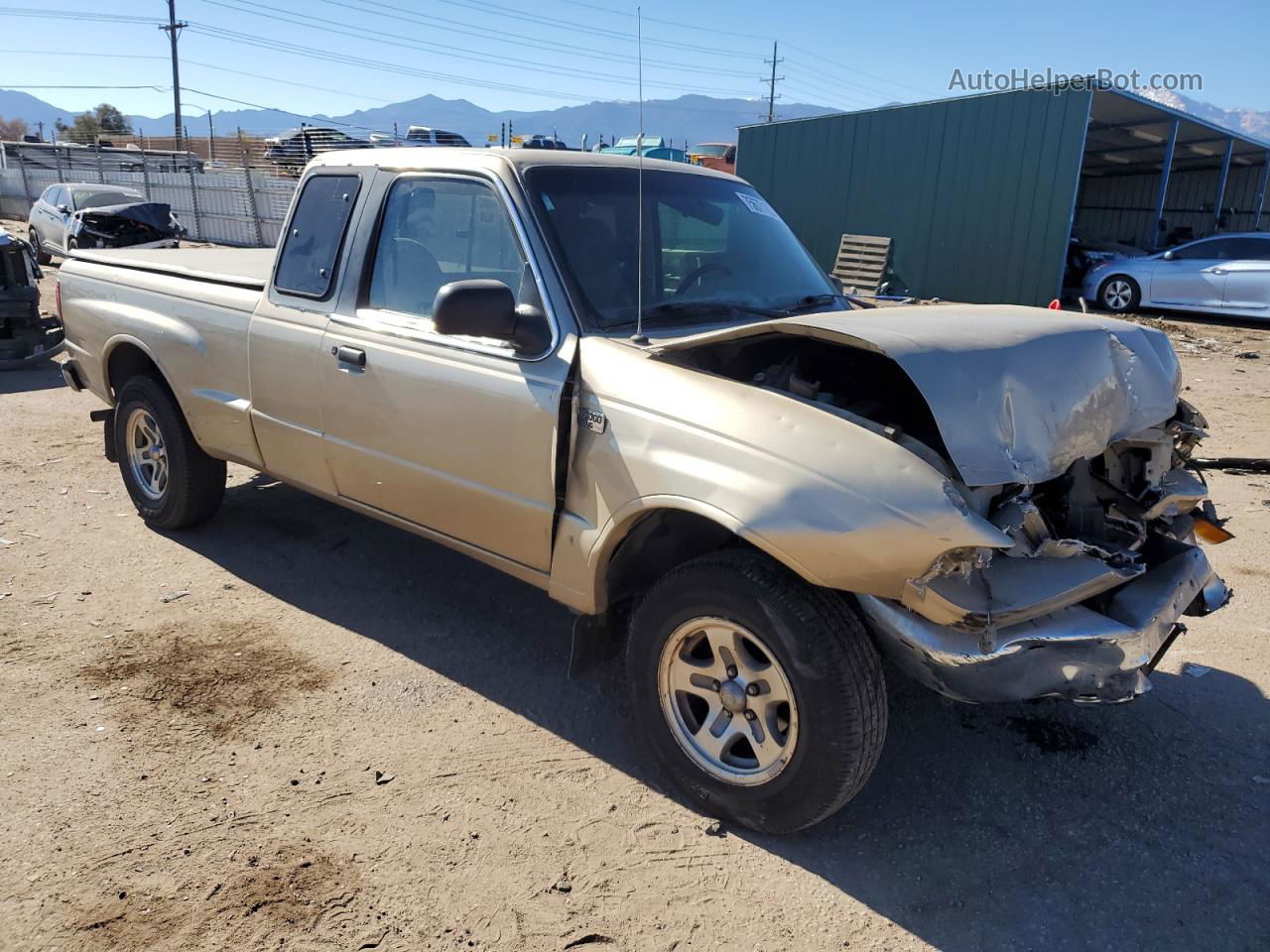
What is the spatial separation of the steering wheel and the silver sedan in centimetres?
1464

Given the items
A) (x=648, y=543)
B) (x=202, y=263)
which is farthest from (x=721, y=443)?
(x=202, y=263)

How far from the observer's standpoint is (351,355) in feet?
12.6

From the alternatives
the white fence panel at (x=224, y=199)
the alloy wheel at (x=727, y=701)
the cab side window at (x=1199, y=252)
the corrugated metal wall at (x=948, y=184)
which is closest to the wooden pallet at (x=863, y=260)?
the corrugated metal wall at (x=948, y=184)

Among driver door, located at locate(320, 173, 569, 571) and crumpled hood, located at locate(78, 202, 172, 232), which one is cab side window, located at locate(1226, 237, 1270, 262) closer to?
driver door, located at locate(320, 173, 569, 571)

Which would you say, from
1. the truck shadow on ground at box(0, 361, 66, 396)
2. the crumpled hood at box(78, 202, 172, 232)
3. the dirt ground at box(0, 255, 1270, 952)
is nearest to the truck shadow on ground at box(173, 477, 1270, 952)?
the dirt ground at box(0, 255, 1270, 952)

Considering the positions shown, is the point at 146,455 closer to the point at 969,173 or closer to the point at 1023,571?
the point at 1023,571

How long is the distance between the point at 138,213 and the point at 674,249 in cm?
1857

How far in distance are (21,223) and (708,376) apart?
35.7 meters

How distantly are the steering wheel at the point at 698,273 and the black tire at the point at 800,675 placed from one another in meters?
1.24

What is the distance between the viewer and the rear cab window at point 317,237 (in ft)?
13.5

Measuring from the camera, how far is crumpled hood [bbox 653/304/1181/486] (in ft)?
8.48

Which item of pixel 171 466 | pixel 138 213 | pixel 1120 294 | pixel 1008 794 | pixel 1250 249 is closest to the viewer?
pixel 1008 794

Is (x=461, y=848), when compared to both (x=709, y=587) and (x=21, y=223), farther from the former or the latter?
(x=21, y=223)

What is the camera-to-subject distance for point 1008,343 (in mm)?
2887
